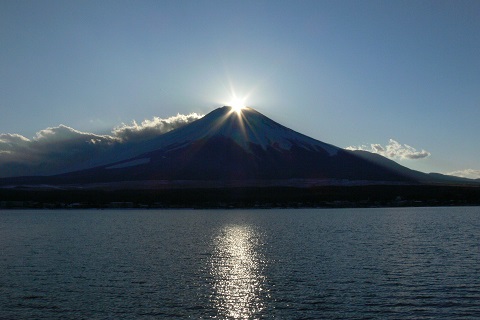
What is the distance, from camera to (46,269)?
124 feet

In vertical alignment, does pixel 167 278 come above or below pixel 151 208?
below

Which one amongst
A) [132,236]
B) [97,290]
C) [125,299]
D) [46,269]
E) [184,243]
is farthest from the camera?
[132,236]

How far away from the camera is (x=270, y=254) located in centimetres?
4675

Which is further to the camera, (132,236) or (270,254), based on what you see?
(132,236)

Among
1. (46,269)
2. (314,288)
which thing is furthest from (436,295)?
(46,269)

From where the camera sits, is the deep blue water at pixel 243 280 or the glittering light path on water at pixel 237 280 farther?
the glittering light path on water at pixel 237 280

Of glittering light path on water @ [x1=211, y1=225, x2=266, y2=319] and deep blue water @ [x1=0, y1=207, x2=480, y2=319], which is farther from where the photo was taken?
glittering light path on water @ [x1=211, y1=225, x2=266, y2=319]

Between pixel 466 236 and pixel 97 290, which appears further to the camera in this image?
pixel 466 236

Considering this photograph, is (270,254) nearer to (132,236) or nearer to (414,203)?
(132,236)

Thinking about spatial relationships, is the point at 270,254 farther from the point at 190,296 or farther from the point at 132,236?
the point at 132,236

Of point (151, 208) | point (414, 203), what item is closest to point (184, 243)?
point (151, 208)

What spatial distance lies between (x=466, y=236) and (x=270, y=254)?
28208mm

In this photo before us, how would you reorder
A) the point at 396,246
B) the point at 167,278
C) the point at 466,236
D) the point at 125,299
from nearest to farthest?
the point at 125,299 < the point at 167,278 < the point at 396,246 < the point at 466,236

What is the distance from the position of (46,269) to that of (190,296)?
590 inches
